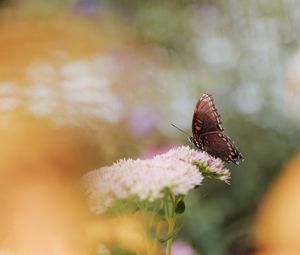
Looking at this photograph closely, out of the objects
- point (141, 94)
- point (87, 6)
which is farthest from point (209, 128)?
point (87, 6)

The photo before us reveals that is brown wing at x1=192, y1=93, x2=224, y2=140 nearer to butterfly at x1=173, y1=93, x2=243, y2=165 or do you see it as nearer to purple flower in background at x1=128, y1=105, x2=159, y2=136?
butterfly at x1=173, y1=93, x2=243, y2=165

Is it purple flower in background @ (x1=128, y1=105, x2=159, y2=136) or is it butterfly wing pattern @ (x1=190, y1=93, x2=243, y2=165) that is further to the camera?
purple flower in background @ (x1=128, y1=105, x2=159, y2=136)

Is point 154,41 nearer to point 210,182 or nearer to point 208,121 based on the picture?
point 210,182

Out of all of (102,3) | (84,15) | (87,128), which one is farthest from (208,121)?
(102,3)

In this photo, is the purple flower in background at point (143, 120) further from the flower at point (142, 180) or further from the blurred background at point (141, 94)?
the flower at point (142, 180)

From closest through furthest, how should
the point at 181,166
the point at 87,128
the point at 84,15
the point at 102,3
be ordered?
the point at 181,166 < the point at 87,128 < the point at 84,15 < the point at 102,3

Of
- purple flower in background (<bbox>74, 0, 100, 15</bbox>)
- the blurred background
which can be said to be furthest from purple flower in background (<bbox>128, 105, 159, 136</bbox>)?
purple flower in background (<bbox>74, 0, 100, 15</bbox>)

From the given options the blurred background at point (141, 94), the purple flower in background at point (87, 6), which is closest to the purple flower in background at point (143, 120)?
the blurred background at point (141, 94)
